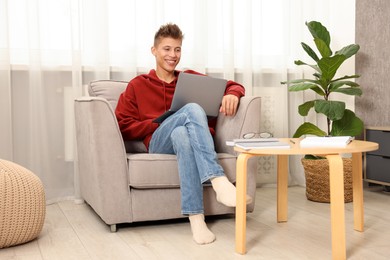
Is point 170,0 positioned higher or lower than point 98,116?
higher

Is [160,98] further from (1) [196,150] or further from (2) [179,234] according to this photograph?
(2) [179,234]

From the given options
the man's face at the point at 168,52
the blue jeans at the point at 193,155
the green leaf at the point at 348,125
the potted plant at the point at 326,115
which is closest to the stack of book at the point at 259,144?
the blue jeans at the point at 193,155

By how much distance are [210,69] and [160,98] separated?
2.60 ft

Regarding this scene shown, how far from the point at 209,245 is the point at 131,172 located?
19.2 inches

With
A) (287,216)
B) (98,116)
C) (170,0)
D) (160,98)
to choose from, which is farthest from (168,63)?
(287,216)

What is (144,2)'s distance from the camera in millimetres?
3145

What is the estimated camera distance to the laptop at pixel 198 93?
2389mm

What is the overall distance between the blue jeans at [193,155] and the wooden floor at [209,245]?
0.59ft

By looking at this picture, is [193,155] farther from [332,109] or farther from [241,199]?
[332,109]

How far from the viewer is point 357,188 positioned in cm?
222

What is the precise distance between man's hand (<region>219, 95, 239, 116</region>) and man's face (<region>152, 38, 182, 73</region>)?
0.38 meters

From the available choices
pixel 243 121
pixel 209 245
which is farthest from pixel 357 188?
pixel 209 245

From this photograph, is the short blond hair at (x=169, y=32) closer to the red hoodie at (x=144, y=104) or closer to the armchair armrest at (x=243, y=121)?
the red hoodie at (x=144, y=104)

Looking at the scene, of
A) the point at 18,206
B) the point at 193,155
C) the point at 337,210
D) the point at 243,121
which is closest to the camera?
the point at 337,210
